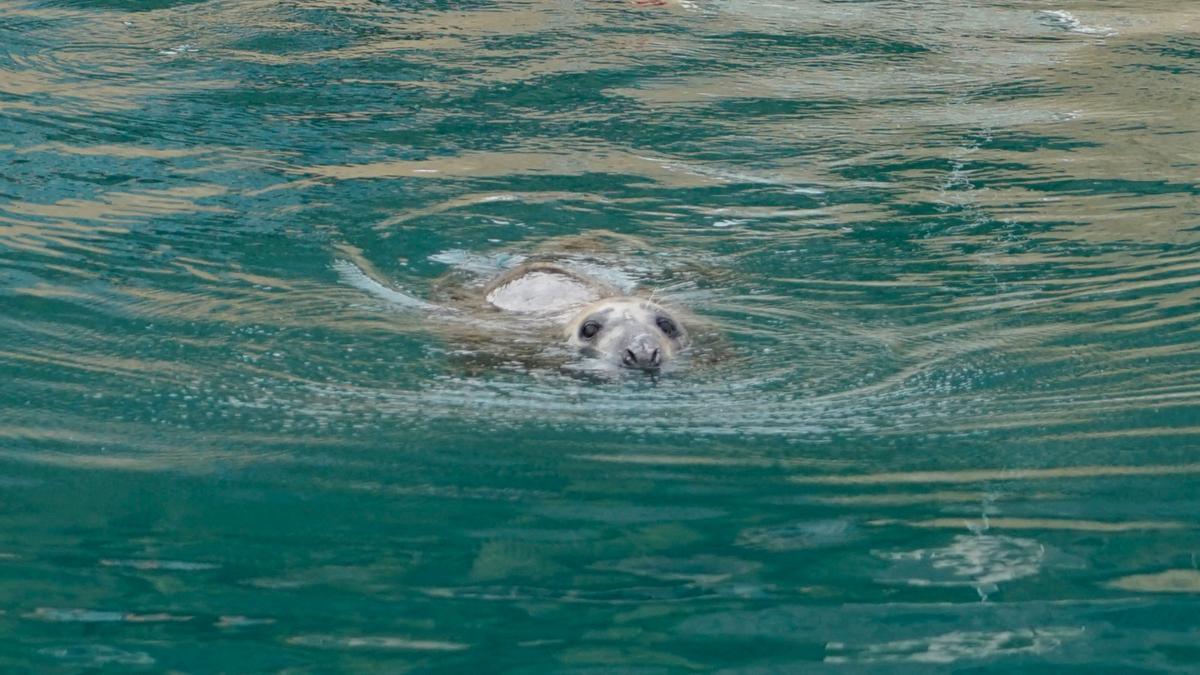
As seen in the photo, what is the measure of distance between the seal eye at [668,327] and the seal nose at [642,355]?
32 cm

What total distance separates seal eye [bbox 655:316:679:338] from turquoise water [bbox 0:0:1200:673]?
313mm

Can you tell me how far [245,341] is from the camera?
659 centimetres

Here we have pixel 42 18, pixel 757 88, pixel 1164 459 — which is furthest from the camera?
pixel 42 18

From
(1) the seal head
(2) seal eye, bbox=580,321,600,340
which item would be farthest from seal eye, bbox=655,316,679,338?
(2) seal eye, bbox=580,321,600,340

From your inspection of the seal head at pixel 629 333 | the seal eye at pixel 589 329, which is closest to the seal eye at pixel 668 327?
the seal head at pixel 629 333

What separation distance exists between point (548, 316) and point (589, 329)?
57 centimetres

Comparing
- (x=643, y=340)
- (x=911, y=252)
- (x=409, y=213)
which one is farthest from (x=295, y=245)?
(x=911, y=252)

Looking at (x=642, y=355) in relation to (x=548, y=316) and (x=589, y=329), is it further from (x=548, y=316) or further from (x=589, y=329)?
(x=548, y=316)

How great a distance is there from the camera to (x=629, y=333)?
6762 mm

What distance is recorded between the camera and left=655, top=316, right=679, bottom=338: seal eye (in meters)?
6.94

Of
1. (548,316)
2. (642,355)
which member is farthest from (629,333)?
(548,316)

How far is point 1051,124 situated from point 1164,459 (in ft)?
19.0

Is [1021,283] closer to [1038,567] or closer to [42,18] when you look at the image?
[1038,567]

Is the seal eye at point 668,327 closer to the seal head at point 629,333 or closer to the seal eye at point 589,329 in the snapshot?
the seal head at point 629,333
